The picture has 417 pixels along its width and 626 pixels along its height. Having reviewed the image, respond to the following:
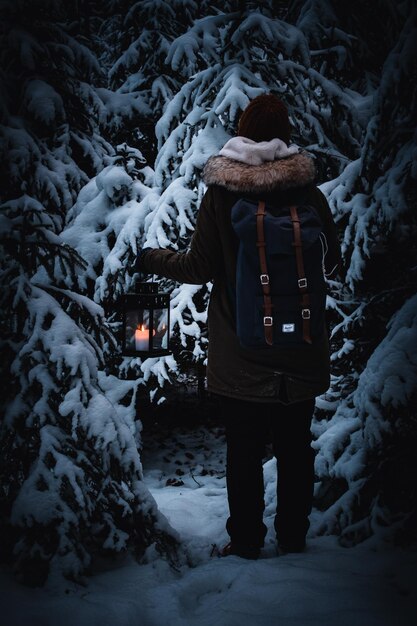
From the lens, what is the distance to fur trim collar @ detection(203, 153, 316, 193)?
90.1 inches

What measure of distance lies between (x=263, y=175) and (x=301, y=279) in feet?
1.90

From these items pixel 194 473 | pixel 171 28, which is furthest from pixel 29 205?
pixel 171 28

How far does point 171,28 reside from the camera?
909cm

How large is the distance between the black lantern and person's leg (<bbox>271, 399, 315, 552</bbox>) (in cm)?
88

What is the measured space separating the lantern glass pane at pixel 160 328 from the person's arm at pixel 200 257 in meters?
0.34

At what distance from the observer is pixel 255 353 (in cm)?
237

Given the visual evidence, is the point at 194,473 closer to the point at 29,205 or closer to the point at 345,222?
the point at 345,222

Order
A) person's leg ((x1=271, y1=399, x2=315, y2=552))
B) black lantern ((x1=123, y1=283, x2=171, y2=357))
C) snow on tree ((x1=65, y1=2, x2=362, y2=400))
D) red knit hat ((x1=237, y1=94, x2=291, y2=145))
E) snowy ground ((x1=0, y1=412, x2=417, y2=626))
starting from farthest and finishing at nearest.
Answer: snow on tree ((x1=65, y1=2, x2=362, y2=400)) < black lantern ((x1=123, y1=283, x2=171, y2=357)) < person's leg ((x1=271, y1=399, x2=315, y2=552)) < red knit hat ((x1=237, y1=94, x2=291, y2=145)) < snowy ground ((x1=0, y1=412, x2=417, y2=626))

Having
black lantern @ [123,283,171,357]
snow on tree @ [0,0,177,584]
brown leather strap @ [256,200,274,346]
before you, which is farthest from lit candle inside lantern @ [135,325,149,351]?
brown leather strap @ [256,200,274,346]

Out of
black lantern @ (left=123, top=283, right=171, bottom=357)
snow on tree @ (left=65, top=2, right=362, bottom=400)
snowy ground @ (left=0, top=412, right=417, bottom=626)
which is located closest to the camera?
snowy ground @ (left=0, top=412, right=417, bottom=626)

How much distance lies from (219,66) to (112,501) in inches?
170

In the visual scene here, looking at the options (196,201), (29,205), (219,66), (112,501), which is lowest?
(112,501)

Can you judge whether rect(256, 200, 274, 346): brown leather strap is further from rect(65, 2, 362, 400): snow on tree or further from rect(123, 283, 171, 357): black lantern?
rect(65, 2, 362, 400): snow on tree

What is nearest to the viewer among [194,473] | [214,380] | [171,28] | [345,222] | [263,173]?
[263,173]
